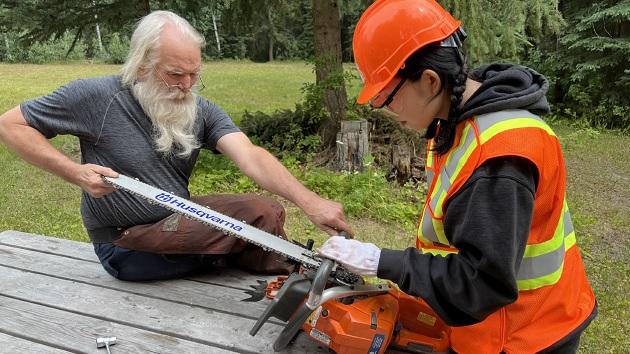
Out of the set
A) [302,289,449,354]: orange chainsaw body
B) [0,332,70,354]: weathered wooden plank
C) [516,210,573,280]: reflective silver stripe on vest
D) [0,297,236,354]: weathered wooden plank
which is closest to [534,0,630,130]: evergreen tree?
[302,289,449,354]: orange chainsaw body

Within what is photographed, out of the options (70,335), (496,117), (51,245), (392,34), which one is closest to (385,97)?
(392,34)

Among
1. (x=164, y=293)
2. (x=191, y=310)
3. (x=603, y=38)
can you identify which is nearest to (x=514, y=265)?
(x=191, y=310)

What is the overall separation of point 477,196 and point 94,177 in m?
1.75

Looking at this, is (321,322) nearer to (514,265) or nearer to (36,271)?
(514,265)

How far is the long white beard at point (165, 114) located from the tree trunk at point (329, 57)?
4.41m

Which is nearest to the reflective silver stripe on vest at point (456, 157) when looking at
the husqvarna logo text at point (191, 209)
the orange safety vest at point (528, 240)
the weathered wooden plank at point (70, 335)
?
the orange safety vest at point (528, 240)

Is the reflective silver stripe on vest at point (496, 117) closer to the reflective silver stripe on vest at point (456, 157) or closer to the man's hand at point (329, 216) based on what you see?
the reflective silver stripe on vest at point (456, 157)

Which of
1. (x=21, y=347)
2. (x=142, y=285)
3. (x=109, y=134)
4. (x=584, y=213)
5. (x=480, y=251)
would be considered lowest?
(x=584, y=213)

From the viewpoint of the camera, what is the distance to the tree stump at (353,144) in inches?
255

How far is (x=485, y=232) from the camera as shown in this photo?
149 cm

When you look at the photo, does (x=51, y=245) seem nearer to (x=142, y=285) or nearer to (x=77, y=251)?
(x=77, y=251)

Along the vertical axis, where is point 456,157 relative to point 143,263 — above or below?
above

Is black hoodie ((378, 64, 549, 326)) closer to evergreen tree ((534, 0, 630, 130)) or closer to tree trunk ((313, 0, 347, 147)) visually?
tree trunk ((313, 0, 347, 147))

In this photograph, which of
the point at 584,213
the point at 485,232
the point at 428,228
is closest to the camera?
the point at 485,232
